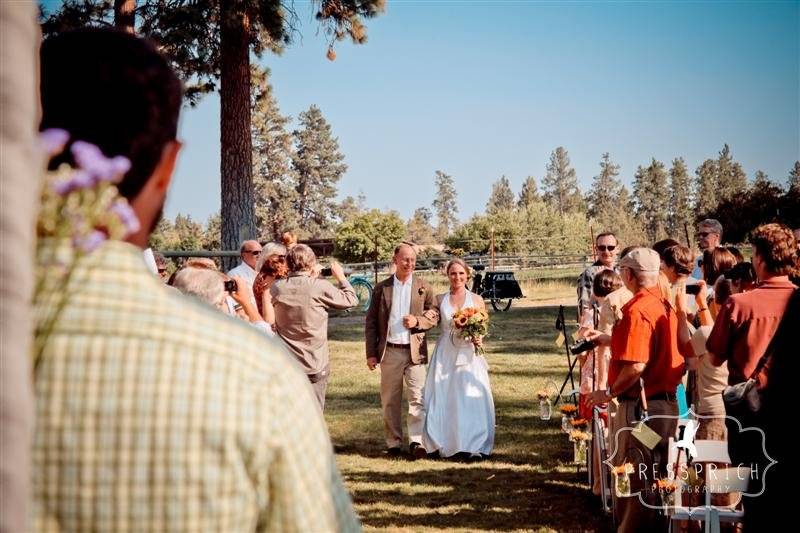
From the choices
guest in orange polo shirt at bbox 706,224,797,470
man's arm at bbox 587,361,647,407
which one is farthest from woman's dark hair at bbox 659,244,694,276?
guest in orange polo shirt at bbox 706,224,797,470

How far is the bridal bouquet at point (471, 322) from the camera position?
8672 mm

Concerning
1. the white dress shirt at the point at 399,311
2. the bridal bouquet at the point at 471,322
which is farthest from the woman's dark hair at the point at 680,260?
the white dress shirt at the point at 399,311

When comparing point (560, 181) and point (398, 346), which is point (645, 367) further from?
point (560, 181)

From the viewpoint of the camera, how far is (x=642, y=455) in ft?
16.8

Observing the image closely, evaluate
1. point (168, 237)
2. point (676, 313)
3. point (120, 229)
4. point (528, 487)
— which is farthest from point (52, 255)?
point (168, 237)

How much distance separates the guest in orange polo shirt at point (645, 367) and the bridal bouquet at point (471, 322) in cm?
349

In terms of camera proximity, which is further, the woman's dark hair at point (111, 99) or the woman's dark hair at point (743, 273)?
the woman's dark hair at point (743, 273)

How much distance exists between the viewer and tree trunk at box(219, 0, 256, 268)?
13.4 meters

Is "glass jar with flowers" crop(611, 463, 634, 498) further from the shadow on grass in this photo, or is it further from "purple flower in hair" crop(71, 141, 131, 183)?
"purple flower in hair" crop(71, 141, 131, 183)

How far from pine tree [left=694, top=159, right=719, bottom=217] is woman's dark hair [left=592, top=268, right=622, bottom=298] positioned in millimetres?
89490

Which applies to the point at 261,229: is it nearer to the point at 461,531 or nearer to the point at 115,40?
the point at 461,531

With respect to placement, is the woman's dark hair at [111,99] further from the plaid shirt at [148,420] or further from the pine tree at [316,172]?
the pine tree at [316,172]

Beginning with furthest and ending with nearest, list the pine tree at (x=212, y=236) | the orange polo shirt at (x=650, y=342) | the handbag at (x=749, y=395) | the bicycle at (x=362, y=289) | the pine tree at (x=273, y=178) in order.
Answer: the pine tree at (x=273, y=178) < the pine tree at (x=212, y=236) < the bicycle at (x=362, y=289) < the orange polo shirt at (x=650, y=342) < the handbag at (x=749, y=395)

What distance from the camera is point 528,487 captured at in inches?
297
